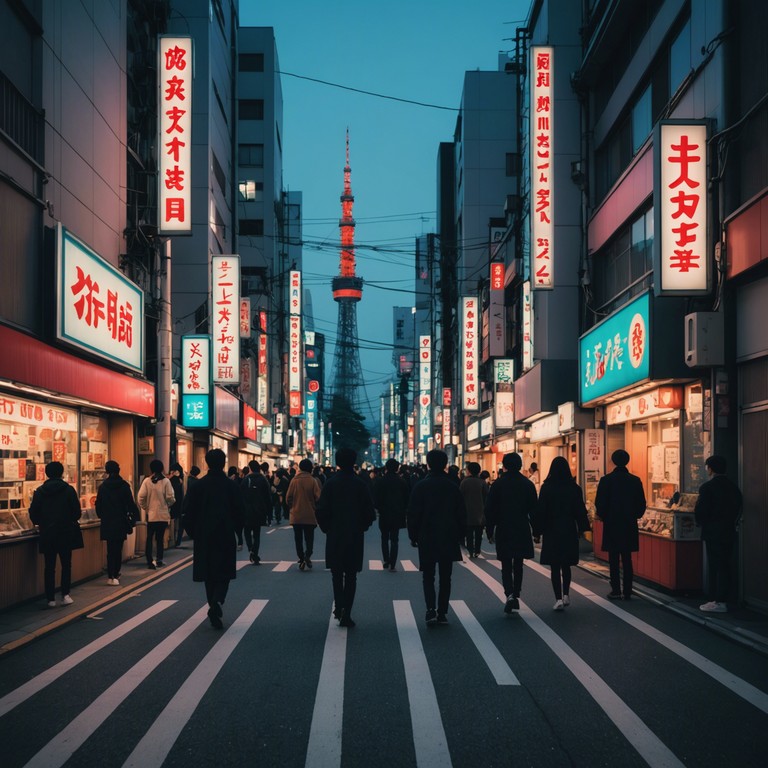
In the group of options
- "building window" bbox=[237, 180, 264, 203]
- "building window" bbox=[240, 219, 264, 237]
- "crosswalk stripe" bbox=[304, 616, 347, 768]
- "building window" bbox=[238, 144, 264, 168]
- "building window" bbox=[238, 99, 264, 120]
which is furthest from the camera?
"building window" bbox=[238, 99, 264, 120]

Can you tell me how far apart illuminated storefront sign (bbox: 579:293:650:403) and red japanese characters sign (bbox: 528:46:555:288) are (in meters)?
2.66

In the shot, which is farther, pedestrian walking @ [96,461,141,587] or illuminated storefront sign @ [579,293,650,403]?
illuminated storefront sign @ [579,293,650,403]

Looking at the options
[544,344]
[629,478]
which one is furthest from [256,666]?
[544,344]

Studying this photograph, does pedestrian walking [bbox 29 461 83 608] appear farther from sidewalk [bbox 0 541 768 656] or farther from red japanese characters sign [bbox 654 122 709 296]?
red japanese characters sign [bbox 654 122 709 296]

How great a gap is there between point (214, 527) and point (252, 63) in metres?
56.4

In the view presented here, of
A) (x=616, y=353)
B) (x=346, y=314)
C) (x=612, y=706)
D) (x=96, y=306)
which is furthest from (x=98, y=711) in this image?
(x=346, y=314)

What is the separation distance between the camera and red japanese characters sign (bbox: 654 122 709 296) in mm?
12516

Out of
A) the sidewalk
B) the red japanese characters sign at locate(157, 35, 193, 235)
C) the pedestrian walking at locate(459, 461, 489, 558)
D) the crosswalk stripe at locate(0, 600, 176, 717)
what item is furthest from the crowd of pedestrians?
the red japanese characters sign at locate(157, 35, 193, 235)

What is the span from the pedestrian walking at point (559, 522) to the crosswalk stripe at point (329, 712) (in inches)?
121

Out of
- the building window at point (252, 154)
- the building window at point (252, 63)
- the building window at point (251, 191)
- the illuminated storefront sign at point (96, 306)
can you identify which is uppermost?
the building window at point (252, 63)

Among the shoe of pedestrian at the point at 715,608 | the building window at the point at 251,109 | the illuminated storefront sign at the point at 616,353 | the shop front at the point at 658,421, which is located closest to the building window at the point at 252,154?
the building window at the point at 251,109

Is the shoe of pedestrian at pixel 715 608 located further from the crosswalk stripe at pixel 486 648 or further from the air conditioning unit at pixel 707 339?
the air conditioning unit at pixel 707 339

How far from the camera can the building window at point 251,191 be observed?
2307 inches

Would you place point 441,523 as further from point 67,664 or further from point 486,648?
point 67,664
